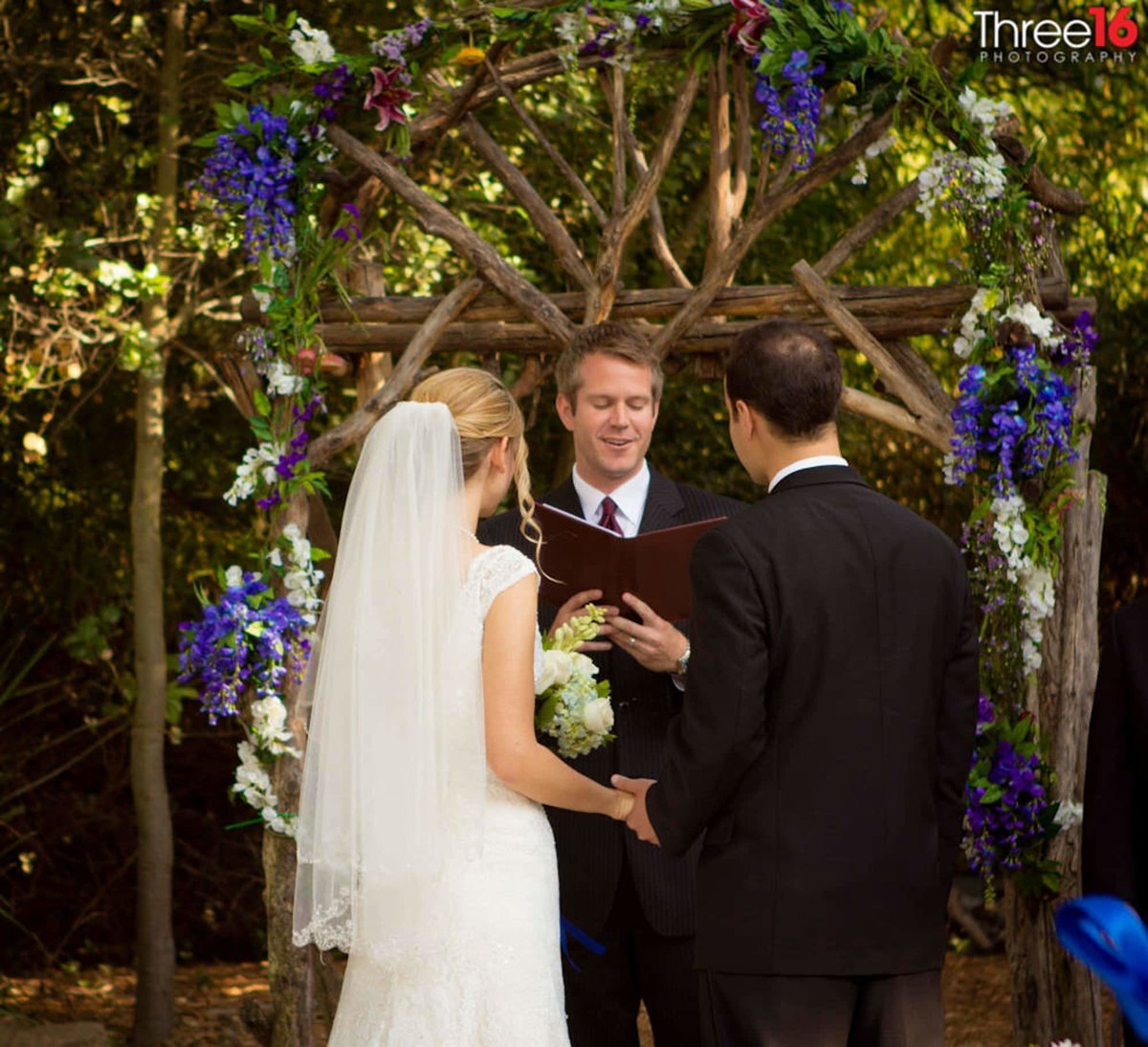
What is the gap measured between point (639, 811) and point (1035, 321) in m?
2.19

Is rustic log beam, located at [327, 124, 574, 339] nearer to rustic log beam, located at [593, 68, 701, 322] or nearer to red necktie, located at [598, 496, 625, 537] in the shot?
rustic log beam, located at [593, 68, 701, 322]

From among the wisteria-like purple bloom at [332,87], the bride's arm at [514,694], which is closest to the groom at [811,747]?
the bride's arm at [514,694]

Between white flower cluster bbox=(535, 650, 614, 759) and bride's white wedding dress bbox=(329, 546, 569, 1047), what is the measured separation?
216 mm

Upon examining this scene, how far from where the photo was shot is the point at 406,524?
2820mm

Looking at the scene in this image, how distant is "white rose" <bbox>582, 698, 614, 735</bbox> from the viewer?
2.99 metres

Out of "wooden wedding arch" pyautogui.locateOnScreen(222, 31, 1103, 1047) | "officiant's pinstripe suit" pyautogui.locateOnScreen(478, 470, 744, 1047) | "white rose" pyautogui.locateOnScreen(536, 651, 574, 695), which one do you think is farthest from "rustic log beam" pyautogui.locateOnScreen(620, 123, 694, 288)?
"white rose" pyautogui.locateOnScreen(536, 651, 574, 695)

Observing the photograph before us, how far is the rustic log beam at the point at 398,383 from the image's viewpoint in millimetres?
4699

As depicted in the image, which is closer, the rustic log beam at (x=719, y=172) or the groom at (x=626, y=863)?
the groom at (x=626, y=863)

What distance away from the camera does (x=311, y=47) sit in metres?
4.52

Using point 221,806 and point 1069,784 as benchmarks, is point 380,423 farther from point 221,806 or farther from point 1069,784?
point 221,806

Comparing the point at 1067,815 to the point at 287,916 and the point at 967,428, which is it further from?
the point at 287,916

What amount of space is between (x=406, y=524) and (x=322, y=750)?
48 cm

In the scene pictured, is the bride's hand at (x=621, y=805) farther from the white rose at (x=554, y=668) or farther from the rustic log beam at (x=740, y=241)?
the rustic log beam at (x=740, y=241)

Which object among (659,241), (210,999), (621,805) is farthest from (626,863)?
(210,999)
